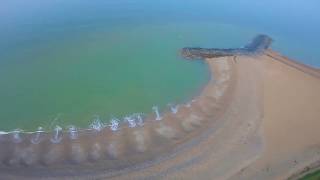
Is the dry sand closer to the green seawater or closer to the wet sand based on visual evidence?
the wet sand

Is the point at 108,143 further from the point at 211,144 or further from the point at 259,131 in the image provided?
the point at 259,131

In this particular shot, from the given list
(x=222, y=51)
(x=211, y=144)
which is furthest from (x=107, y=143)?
(x=222, y=51)

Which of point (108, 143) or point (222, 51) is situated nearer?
point (108, 143)

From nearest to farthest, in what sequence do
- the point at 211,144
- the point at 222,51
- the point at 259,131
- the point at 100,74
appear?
the point at 211,144 → the point at 259,131 → the point at 100,74 → the point at 222,51

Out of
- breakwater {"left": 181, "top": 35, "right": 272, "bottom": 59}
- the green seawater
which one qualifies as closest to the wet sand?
the green seawater

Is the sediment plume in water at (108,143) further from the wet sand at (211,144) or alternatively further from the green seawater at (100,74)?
the green seawater at (100,74)

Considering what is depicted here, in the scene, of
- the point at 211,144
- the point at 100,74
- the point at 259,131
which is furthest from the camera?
the point at 100,74
